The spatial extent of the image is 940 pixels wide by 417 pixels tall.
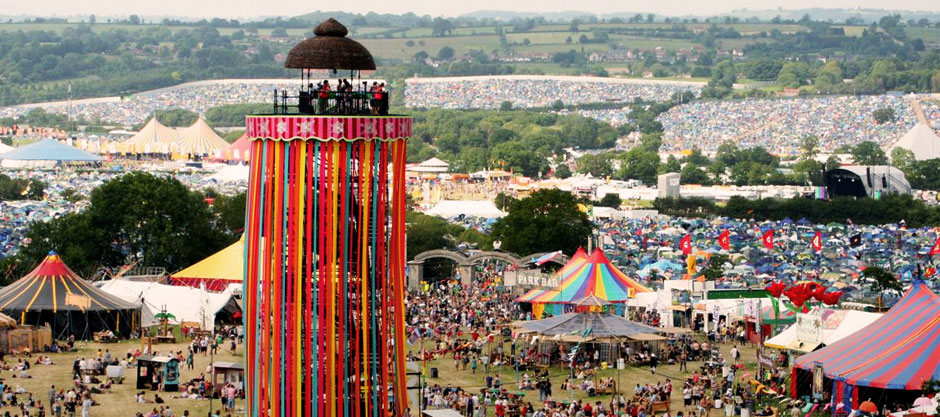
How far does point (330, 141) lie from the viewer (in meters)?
25.1

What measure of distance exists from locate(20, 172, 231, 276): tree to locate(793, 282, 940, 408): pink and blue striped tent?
3000 centimetres

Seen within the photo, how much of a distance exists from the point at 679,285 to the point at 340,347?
2970 cm

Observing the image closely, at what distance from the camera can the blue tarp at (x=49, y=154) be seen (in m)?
142

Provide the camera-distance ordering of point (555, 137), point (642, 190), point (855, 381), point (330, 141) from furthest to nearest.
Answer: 1. point (555, 137)
2. point (642, 190)
3. point (855, 381)
4. point (330, 141)

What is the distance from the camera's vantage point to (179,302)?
53.2 m

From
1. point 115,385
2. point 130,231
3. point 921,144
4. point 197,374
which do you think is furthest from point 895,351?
point 921,144

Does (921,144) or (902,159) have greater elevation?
(921,144)

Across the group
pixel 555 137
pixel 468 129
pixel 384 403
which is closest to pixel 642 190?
pixel 555 137

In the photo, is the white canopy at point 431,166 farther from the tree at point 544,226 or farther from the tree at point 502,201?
the tree at point 544,226

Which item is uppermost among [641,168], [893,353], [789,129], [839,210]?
[789,129]

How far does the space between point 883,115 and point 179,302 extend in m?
147

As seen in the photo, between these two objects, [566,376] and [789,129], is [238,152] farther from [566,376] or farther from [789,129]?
[566,376]

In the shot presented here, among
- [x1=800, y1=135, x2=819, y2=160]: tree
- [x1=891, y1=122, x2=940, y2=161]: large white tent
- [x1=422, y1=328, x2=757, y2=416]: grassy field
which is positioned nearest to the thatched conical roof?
[x1=422, y1=328, x2=757, y2=416]: grassy field

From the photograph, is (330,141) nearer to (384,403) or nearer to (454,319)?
(384,403)
